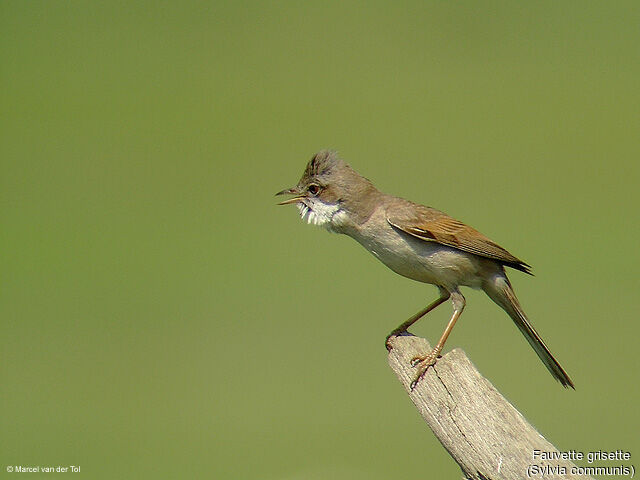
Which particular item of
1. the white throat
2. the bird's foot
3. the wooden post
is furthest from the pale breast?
the wooden post

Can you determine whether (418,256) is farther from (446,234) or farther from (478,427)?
(478,427)

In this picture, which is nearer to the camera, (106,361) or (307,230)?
(106,361)

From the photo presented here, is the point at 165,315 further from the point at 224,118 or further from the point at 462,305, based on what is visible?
the point at 224,118

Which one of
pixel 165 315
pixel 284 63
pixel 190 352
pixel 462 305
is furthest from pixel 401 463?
pixel 284 63

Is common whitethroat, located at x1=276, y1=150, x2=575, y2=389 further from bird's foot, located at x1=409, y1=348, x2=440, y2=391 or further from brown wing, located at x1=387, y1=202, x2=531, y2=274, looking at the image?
bird's foot, located at x1=409, y1=348, x2=440, y2=391

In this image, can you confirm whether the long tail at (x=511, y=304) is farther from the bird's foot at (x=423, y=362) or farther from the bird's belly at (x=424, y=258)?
the bird's foot at (x=423, y=362)

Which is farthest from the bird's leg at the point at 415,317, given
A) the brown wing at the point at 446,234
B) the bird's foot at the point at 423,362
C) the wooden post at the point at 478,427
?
the wooden post at the point at 478,427

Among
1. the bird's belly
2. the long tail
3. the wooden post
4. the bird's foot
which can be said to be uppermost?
the bird's belly

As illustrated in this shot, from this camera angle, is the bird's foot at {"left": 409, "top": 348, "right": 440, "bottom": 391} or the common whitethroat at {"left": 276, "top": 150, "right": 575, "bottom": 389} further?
the common whitethroat at {"left": 276, "top": 150, "right": 575, "bottom": 389}
